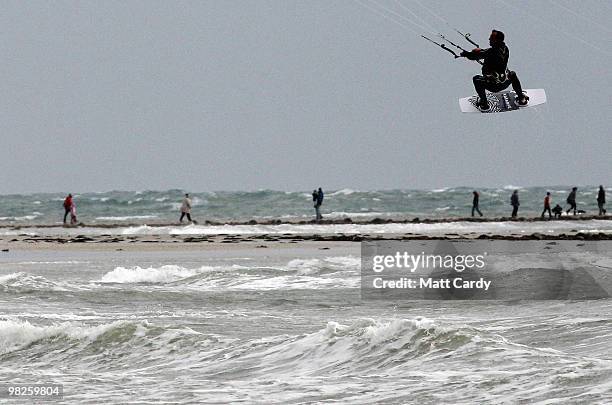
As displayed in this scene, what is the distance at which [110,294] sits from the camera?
22484 mm

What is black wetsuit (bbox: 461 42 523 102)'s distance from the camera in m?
22.2

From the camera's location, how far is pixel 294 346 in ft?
49.9

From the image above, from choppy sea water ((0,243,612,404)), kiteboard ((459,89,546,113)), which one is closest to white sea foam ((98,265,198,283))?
choppy sea water ((0,243,612,404))

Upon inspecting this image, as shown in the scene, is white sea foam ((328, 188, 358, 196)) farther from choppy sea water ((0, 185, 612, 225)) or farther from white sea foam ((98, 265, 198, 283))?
white sea foam ((98, 265, 198, 283))

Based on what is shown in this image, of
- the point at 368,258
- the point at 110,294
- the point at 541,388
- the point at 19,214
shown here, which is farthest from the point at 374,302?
the point at 19,214

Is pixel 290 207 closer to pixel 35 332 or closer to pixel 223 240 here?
pixel 223 240

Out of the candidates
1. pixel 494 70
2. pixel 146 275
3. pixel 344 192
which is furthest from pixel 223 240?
pixel 344 192

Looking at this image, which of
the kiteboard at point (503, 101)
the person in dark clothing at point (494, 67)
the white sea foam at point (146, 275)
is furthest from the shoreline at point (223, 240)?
the person in dark clothing at point (494, 67)

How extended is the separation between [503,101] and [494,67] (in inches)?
138

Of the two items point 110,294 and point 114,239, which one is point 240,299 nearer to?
point 110,294

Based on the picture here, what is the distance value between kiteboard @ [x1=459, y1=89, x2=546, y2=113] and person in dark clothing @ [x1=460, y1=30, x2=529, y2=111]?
4.80 ft

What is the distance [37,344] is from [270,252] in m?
20.1

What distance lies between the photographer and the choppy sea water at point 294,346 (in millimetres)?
12516

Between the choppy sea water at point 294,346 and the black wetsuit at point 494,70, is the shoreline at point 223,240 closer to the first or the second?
the choppy sea water at point 294,346
